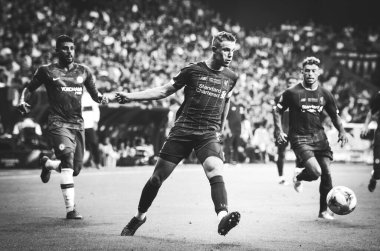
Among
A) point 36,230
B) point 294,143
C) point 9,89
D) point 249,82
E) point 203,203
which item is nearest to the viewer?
point 36,230

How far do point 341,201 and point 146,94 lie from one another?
3305 millimetres

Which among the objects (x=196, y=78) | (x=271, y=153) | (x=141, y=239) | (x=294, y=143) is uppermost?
(x=196, y=78)

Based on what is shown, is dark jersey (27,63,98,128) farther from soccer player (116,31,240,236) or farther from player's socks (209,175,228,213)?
player's socks (209,175,228,213)

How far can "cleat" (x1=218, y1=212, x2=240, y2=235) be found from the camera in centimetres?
674

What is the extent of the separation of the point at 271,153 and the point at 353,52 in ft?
64.7

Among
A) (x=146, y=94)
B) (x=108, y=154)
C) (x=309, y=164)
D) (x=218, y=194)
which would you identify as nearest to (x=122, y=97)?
(x=146, y=94)

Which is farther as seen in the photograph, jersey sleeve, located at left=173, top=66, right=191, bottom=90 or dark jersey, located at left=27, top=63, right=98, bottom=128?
dark jersey, located at left=27, top=63, right=98, bottom=128

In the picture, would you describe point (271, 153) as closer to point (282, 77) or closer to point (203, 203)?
point (282, 77)

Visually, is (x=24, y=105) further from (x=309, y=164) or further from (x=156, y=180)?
(x=309, y=164)

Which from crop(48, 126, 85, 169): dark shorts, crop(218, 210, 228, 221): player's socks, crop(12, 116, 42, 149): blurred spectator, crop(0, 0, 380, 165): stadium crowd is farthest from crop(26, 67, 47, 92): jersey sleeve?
crop(0, 0, 380, 165): stadium crowd

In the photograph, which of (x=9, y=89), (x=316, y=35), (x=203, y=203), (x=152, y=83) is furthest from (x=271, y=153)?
(x=203, y=203)

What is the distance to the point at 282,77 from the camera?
122 ft

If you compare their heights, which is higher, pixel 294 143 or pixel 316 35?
pixel 316 35

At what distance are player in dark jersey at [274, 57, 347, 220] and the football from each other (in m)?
0.69
